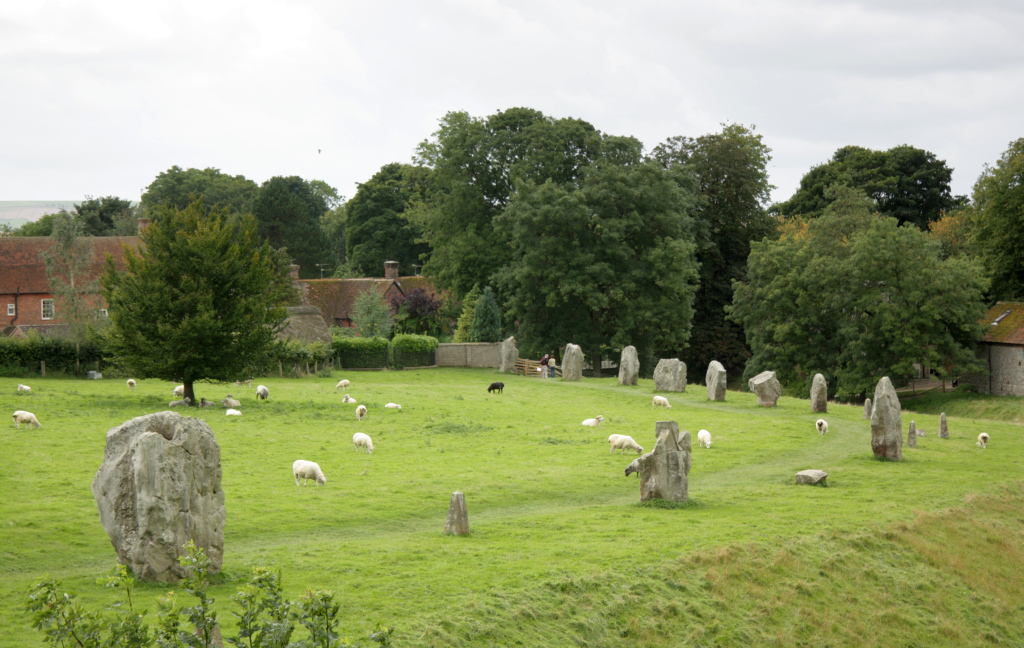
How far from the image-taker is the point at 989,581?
20.8m

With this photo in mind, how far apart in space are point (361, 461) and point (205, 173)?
349 ft

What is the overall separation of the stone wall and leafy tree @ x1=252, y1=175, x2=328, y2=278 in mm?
42487

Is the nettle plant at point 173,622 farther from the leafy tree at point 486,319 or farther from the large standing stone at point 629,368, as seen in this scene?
the leafy tree at point 486,319

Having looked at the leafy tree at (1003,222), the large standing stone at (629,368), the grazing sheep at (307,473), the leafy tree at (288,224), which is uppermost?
the leafy tree at (288,224)

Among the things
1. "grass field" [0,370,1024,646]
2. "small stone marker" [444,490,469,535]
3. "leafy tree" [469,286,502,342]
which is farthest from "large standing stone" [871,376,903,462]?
"leafy tree" [469,286,502,342]

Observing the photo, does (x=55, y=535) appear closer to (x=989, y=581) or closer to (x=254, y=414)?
(x=254, y=414)

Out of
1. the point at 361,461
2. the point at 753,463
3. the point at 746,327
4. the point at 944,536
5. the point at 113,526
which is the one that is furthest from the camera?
the point at 746,327

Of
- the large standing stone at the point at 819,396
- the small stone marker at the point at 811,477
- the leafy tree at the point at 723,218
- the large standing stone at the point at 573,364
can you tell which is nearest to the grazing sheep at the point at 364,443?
the small stone marker at the point at 811,477

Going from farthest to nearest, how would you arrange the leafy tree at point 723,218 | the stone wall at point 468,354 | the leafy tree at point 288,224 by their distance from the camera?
1. the leafy tree at point 288,224
2. the leafy tree at point 723,218
3. the stone wall at point 468,354

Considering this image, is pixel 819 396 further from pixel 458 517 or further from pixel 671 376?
pixel 458 517

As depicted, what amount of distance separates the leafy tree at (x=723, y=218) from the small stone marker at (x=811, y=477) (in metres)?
40.3

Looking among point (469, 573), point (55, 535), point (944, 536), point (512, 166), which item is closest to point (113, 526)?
point (55, 535)

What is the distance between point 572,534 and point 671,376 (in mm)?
27999

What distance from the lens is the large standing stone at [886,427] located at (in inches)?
1077
